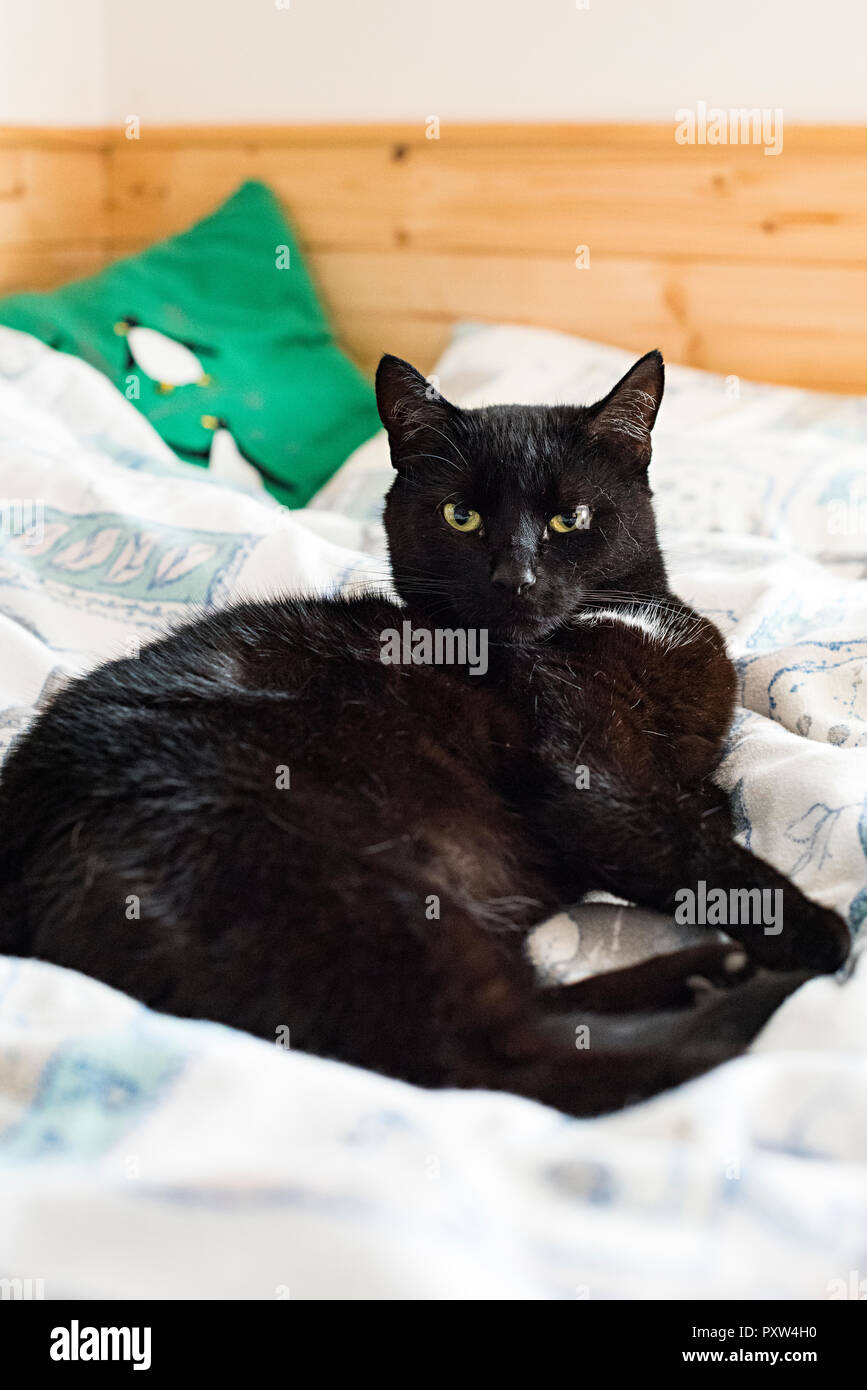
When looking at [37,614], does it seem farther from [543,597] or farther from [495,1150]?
[495,1150]

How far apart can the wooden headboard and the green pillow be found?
0.16 m

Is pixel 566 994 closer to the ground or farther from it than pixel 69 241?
closer to the ground

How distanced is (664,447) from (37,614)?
1145 mm

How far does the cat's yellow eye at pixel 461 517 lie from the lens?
3.84 ft

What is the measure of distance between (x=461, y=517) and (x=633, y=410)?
222 millimetres

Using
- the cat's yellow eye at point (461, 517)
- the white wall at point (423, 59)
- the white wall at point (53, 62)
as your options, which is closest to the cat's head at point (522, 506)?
the cat's yellow eye at point (461, 517)

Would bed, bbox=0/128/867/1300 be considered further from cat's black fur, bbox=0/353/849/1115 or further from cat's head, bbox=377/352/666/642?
cat's head, bbox=377/352/666/642

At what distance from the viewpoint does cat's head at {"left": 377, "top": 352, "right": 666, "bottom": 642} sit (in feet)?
3.68

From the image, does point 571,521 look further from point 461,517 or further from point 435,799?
point 435,799

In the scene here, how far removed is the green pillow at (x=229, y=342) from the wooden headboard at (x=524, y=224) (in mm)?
160

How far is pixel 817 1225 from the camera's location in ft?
2.14

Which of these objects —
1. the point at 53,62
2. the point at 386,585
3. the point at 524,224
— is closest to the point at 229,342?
the point at 524,224

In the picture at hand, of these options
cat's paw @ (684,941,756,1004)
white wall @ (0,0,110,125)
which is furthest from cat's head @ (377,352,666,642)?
white wall @ (0,0,110,125)
